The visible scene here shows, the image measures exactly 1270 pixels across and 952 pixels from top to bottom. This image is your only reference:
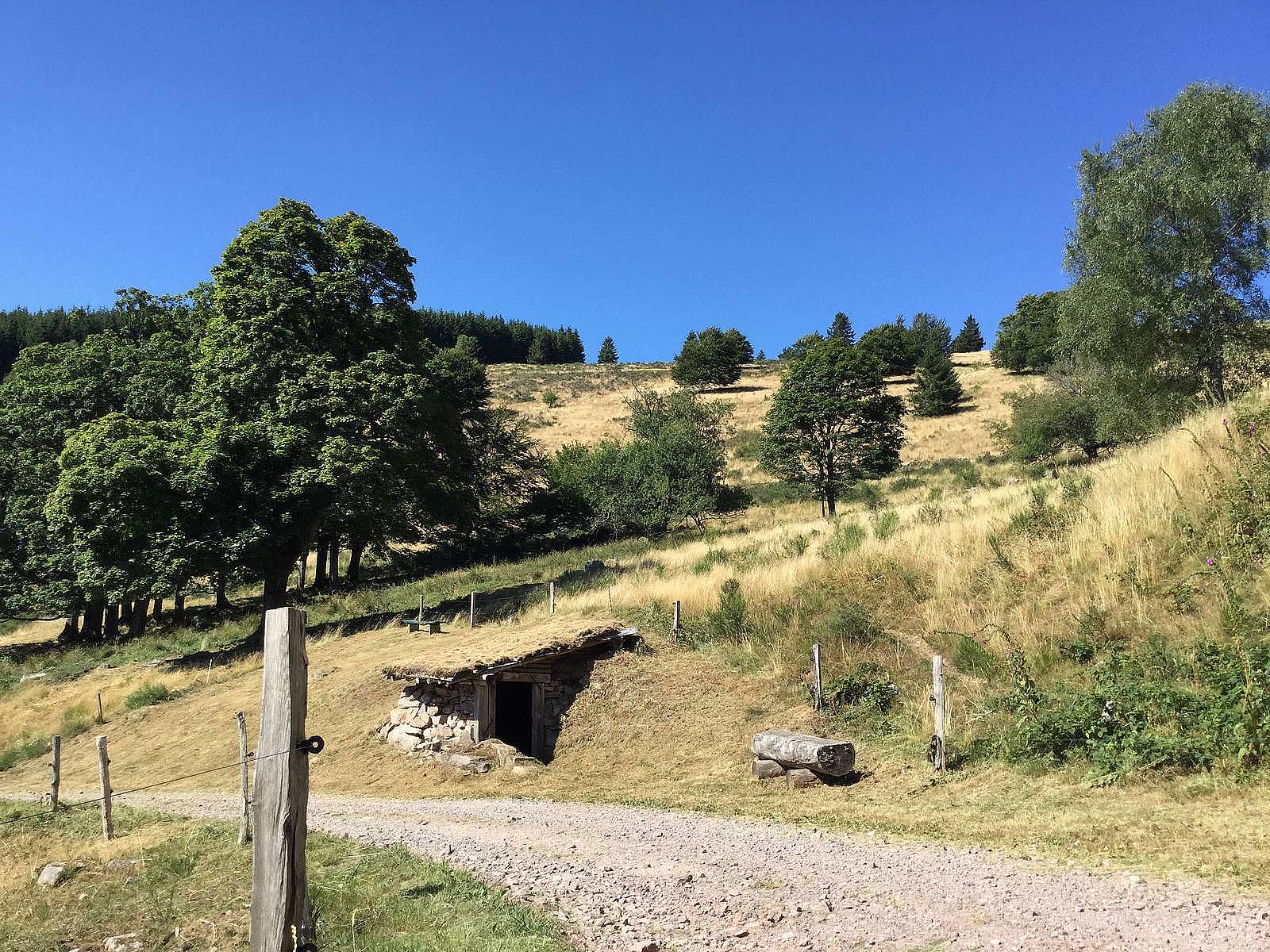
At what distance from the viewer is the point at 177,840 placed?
10195 millimetres

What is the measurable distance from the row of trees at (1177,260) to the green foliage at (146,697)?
3103 cm

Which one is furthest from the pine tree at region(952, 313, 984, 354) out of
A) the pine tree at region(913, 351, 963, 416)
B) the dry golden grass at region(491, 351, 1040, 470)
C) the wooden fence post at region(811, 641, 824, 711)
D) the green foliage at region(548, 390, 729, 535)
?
the wooden fence post at region(811, 641, 824, 711)

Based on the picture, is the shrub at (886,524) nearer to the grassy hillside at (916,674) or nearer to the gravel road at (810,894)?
the grassy hillside at (916,674)

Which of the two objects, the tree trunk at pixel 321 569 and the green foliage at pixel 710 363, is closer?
the tree trunk at pixel 321 569

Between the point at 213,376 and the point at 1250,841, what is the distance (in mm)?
26658

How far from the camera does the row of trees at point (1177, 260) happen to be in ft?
77.5

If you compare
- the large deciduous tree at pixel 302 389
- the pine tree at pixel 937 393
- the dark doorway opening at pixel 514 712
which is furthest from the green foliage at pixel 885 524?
the pine tree at pixel 937 393

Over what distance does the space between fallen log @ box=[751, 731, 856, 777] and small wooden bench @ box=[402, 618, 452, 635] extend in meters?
13.2

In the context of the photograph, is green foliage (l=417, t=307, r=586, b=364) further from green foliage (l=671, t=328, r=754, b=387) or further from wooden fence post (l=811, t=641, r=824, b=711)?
wooden fence post (l=811, t=641, r=824, b=711)

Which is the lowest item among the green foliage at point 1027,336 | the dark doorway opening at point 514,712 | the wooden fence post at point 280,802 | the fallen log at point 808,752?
the dark doorway opening at point 514,712

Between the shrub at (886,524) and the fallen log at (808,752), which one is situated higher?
the shrub at (886,524)

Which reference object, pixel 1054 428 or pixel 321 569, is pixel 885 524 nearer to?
pixel 1054 428

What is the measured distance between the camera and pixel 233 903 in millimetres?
7520

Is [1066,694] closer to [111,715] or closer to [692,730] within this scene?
[692,730]
